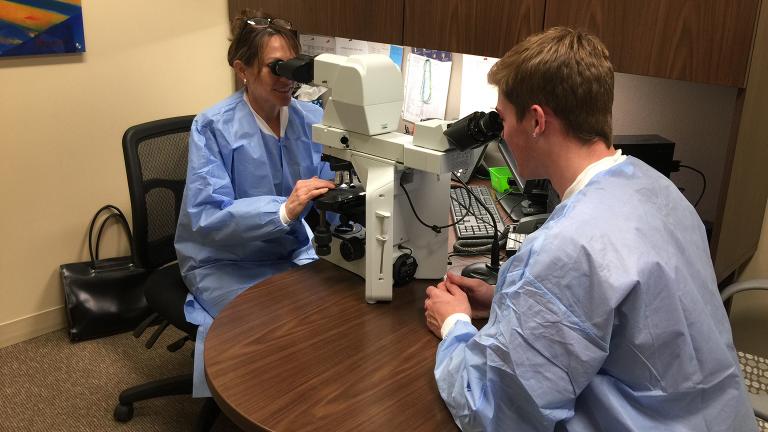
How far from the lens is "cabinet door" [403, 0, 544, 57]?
181 cm

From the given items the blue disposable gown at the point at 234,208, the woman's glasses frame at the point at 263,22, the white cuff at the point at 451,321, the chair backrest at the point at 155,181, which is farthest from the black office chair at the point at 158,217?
the white cuff at the point at 451,321

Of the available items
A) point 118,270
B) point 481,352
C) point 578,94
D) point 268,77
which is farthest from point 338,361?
point 118,270

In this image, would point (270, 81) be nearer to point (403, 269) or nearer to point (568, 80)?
point (403, 269)

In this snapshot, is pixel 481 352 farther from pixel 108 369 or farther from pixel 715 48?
pixel 108 369

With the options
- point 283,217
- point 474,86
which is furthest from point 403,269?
point 474,86

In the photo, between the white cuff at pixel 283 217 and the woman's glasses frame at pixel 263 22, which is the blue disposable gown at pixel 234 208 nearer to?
the white cuff at pixel 283 217

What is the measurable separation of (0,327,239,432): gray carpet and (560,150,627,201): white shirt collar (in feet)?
5.54

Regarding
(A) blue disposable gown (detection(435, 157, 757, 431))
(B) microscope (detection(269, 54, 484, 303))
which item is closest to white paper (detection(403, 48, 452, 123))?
(B) microscope (detection(269, 54, 484, 303))

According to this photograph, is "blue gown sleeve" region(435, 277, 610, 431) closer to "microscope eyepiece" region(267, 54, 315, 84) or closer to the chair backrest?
"microscope eyepiece" region(267, 54, 315, 84)

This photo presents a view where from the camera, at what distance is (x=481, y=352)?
111 cm

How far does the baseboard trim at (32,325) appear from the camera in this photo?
2799 millimetres

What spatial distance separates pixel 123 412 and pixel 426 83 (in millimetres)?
1695

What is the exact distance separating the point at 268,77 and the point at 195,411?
4.14ft

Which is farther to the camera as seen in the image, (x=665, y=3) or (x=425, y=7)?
(x=425, y=7)
